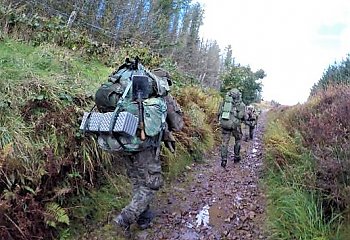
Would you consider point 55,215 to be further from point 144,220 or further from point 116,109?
point 116,109

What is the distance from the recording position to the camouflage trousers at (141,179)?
165 inches

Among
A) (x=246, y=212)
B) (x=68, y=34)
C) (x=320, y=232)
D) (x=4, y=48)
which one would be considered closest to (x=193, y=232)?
(x=246, y=212)

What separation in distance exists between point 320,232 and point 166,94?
229cm

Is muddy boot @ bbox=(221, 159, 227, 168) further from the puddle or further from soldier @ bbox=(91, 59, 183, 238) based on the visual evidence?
soldier @ bbox=(91, 59, 183, 238)

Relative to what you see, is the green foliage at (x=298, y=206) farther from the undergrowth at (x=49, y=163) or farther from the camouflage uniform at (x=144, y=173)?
the undergrowth at (x=49, y=163)

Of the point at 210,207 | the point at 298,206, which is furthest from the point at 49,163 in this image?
the point at 298,206

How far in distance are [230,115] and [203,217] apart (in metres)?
3.70

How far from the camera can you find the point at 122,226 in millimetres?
4242

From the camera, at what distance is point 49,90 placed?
5250 mm

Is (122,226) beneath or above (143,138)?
beneath

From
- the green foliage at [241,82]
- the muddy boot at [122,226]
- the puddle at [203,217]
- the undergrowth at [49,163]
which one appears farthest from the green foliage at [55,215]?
the green foliage at [241,82]

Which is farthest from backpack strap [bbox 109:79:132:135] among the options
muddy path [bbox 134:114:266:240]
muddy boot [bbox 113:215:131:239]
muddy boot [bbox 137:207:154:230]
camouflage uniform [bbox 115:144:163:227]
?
muddy path [bbox 134:114:266:240]

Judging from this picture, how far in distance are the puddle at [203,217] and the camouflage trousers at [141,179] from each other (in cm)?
102

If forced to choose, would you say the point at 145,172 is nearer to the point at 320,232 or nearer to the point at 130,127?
the point at 130,127
